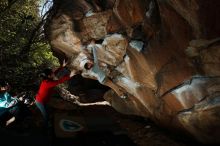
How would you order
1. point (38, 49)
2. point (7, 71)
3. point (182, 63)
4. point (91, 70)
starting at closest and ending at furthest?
1. point (182, 63)
2. point (91, 70)
3. point (7, 71)
4. point (38, 49)

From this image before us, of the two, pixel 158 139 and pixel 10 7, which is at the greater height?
pixel 10 7

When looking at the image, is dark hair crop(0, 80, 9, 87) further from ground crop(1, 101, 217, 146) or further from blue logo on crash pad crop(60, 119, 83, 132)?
blue logo on crash pad crop(60, 119, 83, 132)

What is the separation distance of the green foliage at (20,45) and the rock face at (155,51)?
2340 millimetres

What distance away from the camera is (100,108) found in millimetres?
13094

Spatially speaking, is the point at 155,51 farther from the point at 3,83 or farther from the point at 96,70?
the point at 3,83

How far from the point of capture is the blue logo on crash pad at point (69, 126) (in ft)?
31.9

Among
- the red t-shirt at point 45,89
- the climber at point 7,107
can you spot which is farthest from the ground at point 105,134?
the red t-shirt at point 45,89

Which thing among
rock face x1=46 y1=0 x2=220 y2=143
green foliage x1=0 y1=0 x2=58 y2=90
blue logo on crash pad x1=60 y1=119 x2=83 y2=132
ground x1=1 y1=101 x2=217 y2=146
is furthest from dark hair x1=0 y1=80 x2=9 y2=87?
blue logo on crash pad x1=60 y1=119 x2=83 y2=132

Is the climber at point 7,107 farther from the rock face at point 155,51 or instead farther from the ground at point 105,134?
the rock face at point 155,51

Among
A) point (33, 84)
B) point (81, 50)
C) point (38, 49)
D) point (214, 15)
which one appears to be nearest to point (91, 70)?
point (81, 50)

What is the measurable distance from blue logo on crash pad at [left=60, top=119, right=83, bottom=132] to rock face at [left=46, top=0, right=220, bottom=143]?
1.61 meters

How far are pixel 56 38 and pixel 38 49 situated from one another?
358 cm

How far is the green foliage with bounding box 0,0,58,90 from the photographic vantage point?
499 inches

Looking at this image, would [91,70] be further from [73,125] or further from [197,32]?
[197,32]
